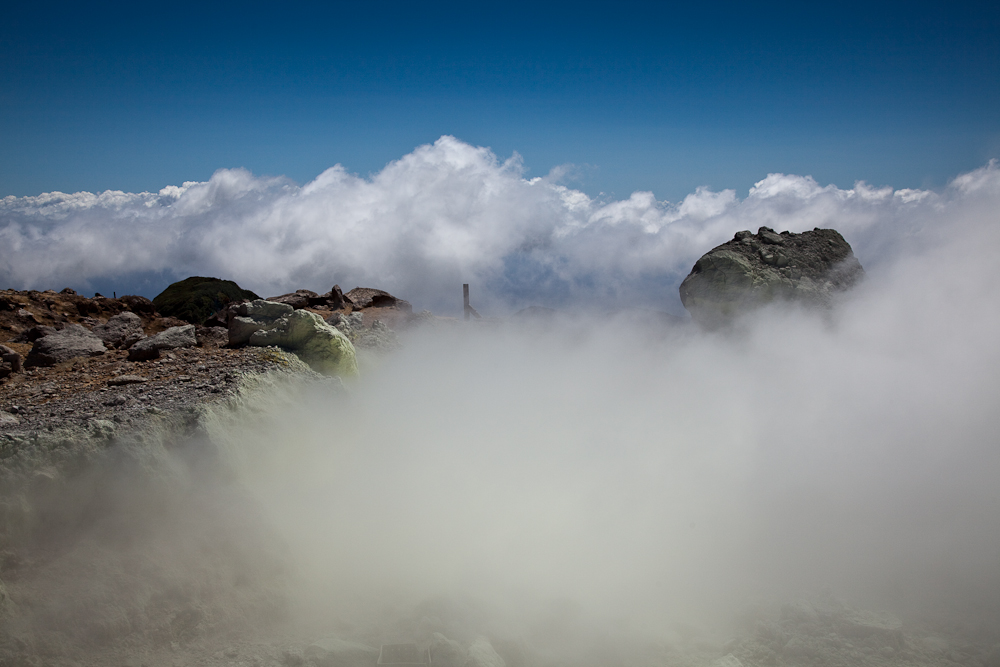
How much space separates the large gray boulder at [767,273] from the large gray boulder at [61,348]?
33.7 ft

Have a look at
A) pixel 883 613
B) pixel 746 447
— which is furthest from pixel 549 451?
pixel 883 613

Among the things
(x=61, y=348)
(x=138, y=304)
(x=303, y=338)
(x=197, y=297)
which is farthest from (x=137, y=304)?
(x=303, y=338)

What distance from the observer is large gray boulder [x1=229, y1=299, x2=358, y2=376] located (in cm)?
953

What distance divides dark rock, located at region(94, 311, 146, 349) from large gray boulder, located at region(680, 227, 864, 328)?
33.7ft

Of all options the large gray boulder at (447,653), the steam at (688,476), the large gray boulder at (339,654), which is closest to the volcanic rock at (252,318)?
the steam at (688,476)

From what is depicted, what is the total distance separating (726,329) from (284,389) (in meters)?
7.69

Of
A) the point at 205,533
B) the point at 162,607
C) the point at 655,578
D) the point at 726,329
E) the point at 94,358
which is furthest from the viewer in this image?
the point at 726,329

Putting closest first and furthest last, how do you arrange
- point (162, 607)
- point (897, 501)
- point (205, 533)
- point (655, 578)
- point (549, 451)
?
point (162, 607) < point (205, 533) < point (655, 578) < point (897, 501) < point (549, 451)

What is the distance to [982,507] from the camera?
788 cm

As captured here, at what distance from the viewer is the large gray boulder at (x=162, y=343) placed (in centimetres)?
905

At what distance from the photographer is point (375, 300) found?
605 inches

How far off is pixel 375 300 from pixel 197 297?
14.6m

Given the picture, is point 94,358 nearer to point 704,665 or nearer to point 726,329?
point 704,665

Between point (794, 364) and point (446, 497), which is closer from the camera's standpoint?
point (446, 497)
